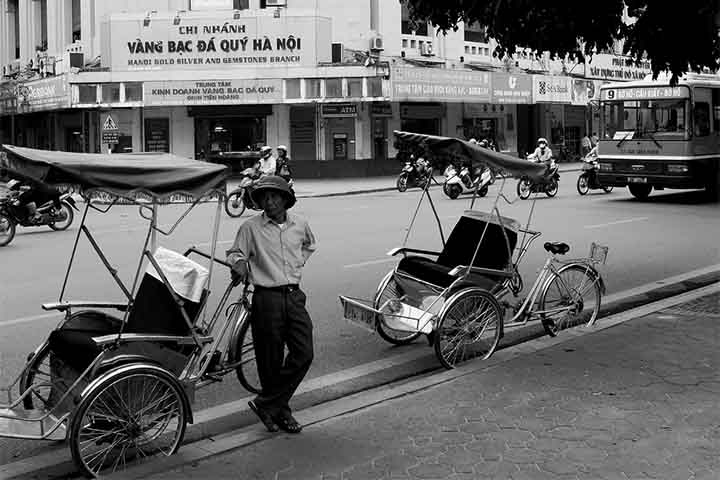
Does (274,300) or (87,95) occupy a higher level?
(87,95)

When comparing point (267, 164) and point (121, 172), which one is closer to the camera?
point (121, 172)

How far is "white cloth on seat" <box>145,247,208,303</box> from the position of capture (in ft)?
17.4

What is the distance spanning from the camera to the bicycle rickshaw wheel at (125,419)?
15.0ft

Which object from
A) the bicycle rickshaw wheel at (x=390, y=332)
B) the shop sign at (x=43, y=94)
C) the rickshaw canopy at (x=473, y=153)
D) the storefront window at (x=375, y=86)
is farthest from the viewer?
the shop sign at (x=43, y=94)

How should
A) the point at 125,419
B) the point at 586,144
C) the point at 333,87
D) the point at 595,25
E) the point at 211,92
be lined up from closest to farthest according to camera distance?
the point at 125,419 → the point at 595,25 → the point at 333,87 → the point at 211,92 → the point at 586,144

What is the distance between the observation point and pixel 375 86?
3027 centimetres

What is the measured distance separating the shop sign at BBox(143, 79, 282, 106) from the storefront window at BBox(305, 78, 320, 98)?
960 millimetres

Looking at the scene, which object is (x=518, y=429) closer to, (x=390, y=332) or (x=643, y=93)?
(x=390, y=332)

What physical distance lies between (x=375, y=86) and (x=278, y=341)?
84.5ft

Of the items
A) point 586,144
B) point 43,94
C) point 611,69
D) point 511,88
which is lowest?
point 586,144

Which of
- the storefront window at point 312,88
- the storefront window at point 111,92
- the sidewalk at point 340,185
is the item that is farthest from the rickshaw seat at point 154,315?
the storefront window at point 111,92

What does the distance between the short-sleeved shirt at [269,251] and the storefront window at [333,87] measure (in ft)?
83.7

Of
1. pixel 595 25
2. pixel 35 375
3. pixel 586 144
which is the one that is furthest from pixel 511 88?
pixel 35 375

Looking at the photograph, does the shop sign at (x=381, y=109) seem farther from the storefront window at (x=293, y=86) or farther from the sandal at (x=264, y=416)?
the sandal at (x=264, y=416)
